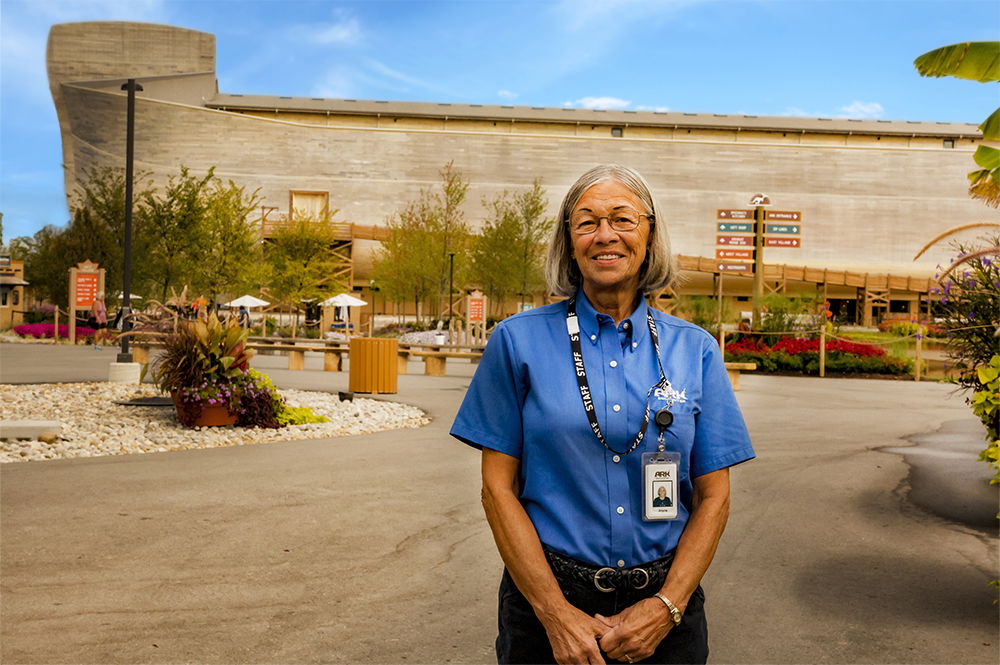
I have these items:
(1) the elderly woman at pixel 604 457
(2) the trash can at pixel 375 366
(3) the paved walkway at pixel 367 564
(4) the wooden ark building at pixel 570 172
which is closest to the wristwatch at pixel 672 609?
(1) the elderly woman at pixel 604 457

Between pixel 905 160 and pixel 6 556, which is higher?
pixel 905 160

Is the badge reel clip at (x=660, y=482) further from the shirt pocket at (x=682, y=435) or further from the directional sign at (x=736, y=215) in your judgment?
the directional sign at (x=736, y=215)

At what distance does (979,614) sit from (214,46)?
103 meters

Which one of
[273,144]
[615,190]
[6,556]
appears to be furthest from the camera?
[273,144]

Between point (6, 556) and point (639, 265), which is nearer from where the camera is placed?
point (639, 265)

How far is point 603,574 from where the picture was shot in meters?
2.30

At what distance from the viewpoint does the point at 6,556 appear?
593cm

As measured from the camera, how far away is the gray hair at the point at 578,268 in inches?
99.7

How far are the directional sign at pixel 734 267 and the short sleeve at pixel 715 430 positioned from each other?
112ft

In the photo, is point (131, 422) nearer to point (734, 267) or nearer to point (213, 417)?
point (213, 417)

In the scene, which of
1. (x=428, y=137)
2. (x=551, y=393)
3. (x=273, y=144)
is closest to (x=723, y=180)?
(x=428, y=137)

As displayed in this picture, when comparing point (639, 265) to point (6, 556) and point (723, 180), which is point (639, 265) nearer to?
point (6, 556)

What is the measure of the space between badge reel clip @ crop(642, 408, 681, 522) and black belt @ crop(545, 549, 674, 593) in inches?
5.3

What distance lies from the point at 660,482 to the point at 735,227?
1395 inches
